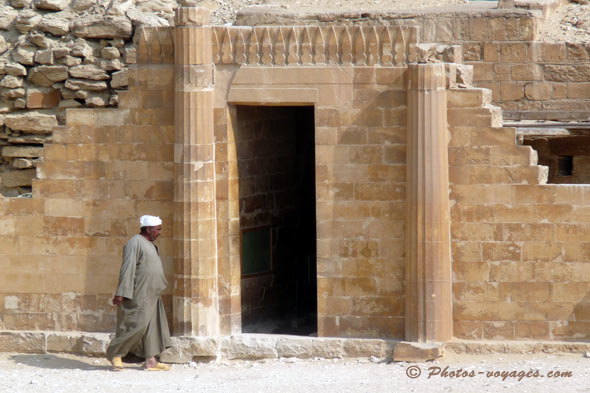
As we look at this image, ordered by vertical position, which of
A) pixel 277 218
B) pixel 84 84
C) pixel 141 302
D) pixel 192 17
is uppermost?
pixel 84 84

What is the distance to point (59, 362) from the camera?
487 inches

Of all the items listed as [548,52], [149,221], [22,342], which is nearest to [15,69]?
[22,342]

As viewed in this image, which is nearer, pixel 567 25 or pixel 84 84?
pixel 567 25

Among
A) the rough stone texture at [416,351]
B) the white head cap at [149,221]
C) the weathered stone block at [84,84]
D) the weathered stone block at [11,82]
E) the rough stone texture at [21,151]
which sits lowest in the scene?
the rough stone texture at [416,351]

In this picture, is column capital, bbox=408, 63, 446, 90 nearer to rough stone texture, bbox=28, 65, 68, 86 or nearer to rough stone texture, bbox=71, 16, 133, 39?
rough stone texture, bbox=71, 16, 133, 39

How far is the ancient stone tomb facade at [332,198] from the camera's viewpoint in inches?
468

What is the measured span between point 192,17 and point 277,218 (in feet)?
9.97

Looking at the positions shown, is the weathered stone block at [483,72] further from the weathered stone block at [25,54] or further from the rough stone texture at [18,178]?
the rough stone texture at [18,178]

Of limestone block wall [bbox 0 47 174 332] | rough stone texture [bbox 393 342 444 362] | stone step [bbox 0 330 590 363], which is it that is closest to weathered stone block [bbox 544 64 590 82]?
stone step [bbox 0 330 590 363]

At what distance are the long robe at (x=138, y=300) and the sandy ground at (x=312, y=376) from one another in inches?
11.8

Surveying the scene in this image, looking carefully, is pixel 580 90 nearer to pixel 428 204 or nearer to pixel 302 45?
pixel 428 204

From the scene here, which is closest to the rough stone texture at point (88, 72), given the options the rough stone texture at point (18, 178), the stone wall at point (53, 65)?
the stone wall at point (53, 65)

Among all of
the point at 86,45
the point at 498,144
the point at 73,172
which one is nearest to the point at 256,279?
the point at 73,172

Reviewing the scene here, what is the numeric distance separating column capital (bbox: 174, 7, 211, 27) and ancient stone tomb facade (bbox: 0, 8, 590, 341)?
2 cm
